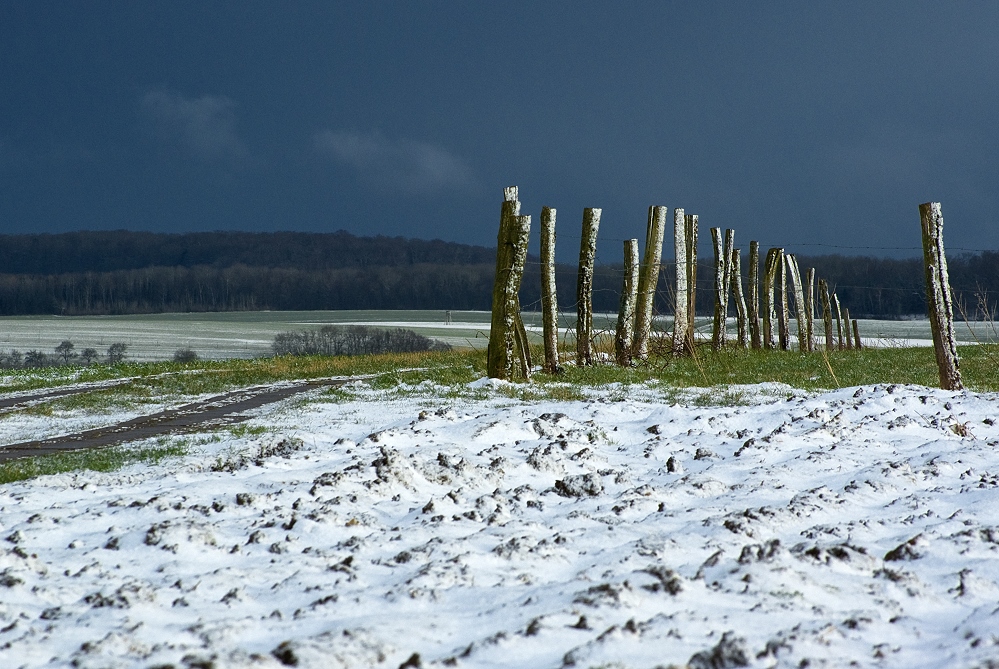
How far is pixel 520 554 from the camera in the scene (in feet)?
12.9

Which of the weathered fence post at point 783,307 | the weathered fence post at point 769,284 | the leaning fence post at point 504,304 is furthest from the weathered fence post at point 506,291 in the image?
the weathered fence post at point 783,307

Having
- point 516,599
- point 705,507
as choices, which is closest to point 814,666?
point 516,599

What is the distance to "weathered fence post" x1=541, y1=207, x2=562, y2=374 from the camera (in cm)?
1450

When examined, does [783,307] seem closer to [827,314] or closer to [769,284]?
[769,284]

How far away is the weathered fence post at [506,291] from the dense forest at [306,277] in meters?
1.24

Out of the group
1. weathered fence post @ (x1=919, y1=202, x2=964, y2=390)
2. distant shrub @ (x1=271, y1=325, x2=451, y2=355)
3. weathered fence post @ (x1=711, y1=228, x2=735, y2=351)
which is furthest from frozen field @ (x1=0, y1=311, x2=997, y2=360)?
weathered fence post @ (x1=919, y1=202, x2=964, y2=390)

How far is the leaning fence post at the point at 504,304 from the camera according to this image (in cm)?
1295

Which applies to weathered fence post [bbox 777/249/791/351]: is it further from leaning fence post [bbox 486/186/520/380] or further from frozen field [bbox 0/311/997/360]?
leaning fence post [bbox 486/186/520/380]

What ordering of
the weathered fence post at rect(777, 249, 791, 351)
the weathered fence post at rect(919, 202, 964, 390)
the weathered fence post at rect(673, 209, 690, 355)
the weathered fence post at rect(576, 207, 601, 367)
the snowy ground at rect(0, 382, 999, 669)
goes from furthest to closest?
1. the weathered fence post at rect(777, 249, 791, 351)
2. the weathered fence post at rect(673, 209, 690, 355)
3. the weathered fence post at rect(576, 207, 601, 367)
4. the weathered fence post at rect(919, 202, 964, 390)
5. the snowy ground at rect(0, 382, 999, 669)

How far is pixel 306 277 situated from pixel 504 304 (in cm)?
9504

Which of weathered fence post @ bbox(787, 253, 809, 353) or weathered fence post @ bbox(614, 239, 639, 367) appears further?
weathered fence post @ bbox(787, 253, 809, 353)

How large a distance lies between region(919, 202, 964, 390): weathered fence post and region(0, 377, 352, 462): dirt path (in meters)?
8.95

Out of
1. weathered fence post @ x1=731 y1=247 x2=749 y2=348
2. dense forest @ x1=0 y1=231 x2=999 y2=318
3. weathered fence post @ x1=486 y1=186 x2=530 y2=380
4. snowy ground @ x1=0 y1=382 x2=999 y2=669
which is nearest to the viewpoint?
snowy ground @ x1=0 y1=382 x2=999 y2=669

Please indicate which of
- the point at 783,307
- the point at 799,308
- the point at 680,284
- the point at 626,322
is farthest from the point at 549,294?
the point at 799,308
